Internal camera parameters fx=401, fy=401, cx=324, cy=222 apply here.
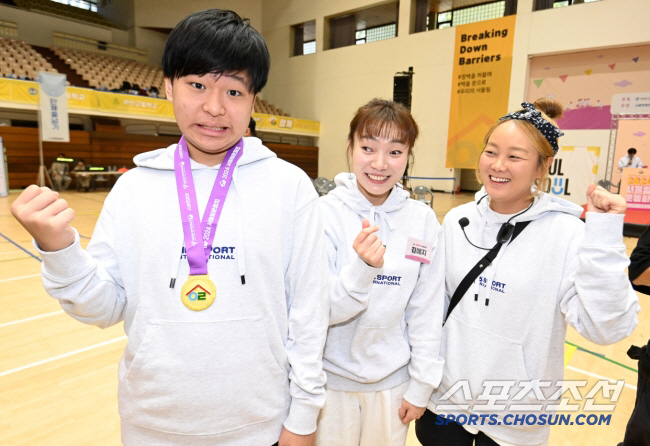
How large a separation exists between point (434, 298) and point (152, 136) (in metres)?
14.5

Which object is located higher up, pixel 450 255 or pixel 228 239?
pixel 228 239

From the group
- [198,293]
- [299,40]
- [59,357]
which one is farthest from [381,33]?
[198,293]

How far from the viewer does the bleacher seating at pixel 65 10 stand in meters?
16.0

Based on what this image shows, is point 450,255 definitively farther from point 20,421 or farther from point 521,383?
point 20,421

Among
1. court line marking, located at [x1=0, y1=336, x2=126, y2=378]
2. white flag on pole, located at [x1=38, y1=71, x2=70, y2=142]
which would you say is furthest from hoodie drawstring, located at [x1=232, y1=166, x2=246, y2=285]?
white flag on pole, located at [x1=38, y1=71, x2=70, y2=142]

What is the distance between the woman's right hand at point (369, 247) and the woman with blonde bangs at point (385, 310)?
0.23m

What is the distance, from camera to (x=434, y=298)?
1.37m

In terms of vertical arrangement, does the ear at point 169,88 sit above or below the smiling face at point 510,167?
above

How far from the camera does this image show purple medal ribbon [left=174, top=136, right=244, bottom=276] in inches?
37.3

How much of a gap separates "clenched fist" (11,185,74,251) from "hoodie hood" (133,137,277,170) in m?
0.21

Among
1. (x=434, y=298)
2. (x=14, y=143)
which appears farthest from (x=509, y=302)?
(x=14, y=143)

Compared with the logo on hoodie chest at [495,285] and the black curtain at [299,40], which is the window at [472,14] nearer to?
the black curtain at [299,40]

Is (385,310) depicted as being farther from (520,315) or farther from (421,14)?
(421,14)

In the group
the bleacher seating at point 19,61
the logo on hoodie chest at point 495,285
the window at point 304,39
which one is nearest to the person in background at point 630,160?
the logo on hoodie chest at point 495,285
